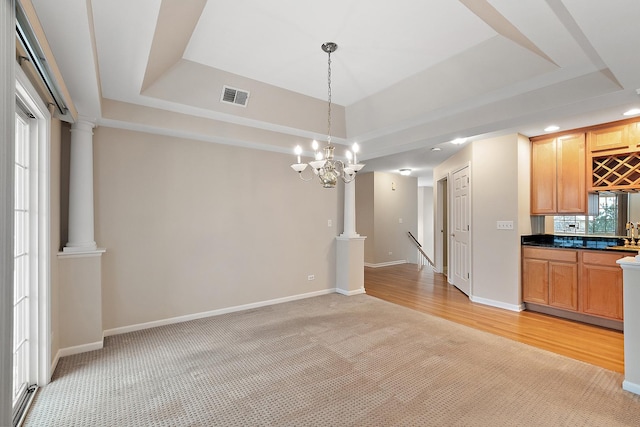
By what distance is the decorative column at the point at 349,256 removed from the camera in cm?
528

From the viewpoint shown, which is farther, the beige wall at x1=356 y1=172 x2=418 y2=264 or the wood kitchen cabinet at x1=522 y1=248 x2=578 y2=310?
the beige wall at x1=356 y1=172 x2=418 y2=264

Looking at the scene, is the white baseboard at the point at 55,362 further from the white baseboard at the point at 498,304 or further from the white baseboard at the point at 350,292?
the white baseboard at the point at 498,304

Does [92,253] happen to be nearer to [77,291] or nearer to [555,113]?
[77,291]

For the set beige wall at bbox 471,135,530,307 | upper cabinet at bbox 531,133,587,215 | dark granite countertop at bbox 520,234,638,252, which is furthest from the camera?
Answer: beige wall at bbox 471,135,530,307

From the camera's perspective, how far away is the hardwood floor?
123 inches

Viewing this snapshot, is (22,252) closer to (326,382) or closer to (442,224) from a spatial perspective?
(326,382)

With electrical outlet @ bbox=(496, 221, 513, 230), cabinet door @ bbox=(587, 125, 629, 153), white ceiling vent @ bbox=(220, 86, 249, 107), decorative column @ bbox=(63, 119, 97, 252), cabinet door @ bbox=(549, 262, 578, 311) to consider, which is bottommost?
cabinet door @ bbox=(549, 262, 578, 311)

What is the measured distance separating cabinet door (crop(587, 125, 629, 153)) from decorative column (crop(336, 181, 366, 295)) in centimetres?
325

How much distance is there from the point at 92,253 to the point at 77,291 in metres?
0.38

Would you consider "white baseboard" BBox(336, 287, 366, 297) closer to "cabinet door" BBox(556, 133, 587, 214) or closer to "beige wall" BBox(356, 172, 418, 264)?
"beige wall" BBox(356, 172, 418, 264)

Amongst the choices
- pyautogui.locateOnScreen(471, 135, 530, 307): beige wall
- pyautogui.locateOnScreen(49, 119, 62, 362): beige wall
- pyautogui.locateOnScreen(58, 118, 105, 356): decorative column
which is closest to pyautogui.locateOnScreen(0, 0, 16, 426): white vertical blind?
pyautogui.locateOnScreen(49, 119, 62, 362): beige wall

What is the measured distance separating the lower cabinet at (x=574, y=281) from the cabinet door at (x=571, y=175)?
24.1 inches

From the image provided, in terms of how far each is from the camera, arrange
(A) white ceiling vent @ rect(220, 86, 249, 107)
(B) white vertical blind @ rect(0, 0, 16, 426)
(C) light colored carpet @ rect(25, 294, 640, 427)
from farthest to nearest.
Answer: (A) white ceiling vent @ rect(220, 86, 249, 107)
(C) light colored carpet @ rect(25, 294, 640, 427)
(B) white vertical blind @ rect(0, 0, 16, 426)

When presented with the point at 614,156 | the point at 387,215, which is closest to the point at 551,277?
the point at 614,156
